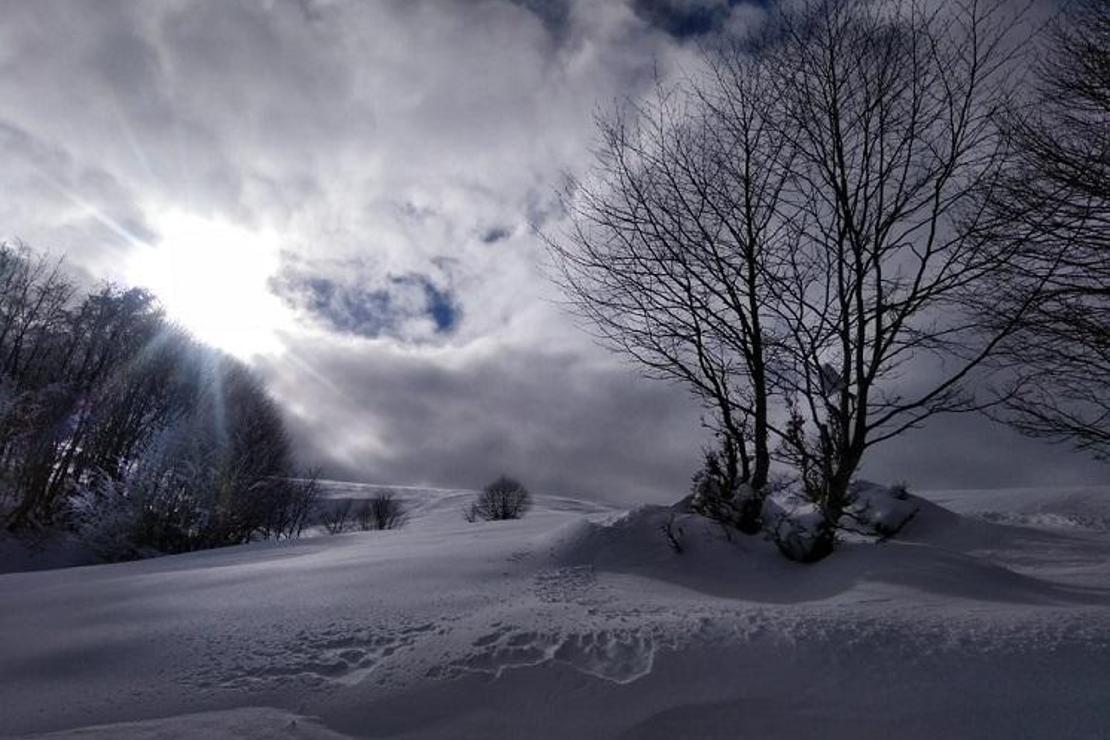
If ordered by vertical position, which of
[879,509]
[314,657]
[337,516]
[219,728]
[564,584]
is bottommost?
[219,728]

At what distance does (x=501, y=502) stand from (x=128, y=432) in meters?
31.5

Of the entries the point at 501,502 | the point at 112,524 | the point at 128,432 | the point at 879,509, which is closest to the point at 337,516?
the point at 501,502

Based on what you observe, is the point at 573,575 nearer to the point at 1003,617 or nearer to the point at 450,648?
the point at 450,648

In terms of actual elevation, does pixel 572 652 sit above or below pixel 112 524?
below

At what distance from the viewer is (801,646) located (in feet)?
7.20

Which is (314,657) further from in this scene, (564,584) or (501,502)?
(501,502)

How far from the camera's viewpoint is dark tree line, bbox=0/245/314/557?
68.1 ft

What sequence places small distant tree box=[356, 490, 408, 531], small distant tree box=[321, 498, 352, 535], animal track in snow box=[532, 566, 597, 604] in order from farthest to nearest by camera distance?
small distant tree box=[356, 490, 408, 531], small distant tree box=[321, 498, 352, 535], animal track in snow box=[532, 566, 597, 604]

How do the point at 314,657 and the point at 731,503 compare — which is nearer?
the point at 314,657

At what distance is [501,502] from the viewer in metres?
54.8

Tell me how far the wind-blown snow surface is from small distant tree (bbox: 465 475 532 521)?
4827cm

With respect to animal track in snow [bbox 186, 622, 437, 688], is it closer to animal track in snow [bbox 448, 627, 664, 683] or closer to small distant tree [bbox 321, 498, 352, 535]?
animal track in snow [bbox 448, 627, 664, 683]

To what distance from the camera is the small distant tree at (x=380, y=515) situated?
162ft

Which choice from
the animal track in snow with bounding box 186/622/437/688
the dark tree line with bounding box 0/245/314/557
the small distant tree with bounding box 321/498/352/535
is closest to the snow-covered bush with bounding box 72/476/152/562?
the dark tree line with bounding box 0/245/314/557
